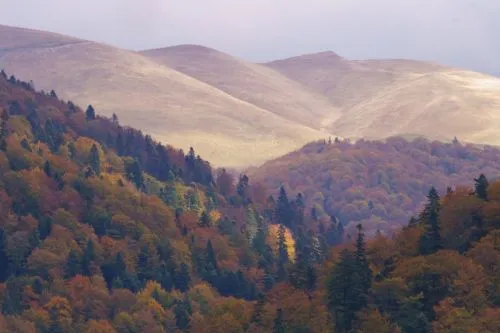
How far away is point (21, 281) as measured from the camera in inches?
5197

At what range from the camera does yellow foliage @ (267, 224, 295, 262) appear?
572 feet

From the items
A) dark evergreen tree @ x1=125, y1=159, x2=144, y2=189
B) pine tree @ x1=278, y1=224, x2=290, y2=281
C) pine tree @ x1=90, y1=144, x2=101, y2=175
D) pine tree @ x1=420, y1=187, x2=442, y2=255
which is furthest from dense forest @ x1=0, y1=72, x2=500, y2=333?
pine tree @ x1=278, y1=224, x2=290, y2=281

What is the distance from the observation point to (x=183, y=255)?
14750 cm

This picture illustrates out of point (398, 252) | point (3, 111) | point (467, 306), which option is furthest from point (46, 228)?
point (467, 306)

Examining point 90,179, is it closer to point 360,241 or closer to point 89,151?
point 89,151

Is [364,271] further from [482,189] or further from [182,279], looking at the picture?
[182,279]

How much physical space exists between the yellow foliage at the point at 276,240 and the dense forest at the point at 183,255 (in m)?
0.45

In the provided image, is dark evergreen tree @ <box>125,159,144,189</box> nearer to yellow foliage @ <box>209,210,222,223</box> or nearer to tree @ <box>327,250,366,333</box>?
yellow foliage @ <box>209,210,222,223</box>

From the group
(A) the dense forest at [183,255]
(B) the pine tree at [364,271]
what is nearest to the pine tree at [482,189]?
(A) the dense forest at [183,255]

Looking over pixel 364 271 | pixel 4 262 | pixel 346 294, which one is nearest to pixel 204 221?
pixel 4 262

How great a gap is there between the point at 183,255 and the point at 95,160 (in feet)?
95.0

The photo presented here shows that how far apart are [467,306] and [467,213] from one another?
12.4m

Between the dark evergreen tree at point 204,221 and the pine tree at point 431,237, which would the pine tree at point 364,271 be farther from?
the dark evergreen tree at point 204,221

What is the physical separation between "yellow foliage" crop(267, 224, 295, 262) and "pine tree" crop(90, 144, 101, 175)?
2154 cm
